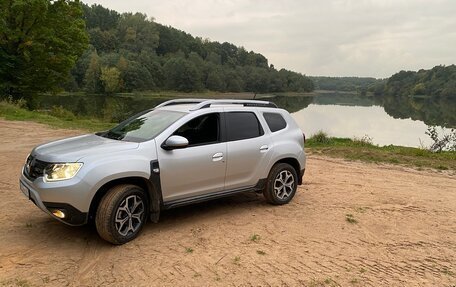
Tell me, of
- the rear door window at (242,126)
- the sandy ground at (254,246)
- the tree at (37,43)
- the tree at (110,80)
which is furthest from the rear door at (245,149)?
the tree at (110,80)

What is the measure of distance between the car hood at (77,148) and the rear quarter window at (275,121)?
7.83 ft

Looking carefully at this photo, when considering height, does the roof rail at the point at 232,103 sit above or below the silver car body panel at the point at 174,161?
above

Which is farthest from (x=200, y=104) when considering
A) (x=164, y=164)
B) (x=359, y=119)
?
(x=359, y=119)

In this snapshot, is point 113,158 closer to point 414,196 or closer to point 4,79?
point 414,196

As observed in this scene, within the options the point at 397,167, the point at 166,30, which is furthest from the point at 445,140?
the point at 166,30

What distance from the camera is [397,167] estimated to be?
10.9m

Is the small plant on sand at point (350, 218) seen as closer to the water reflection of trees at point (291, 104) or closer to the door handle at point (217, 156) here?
the door handle at point (217, 156)

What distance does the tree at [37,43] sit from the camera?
79.0ft

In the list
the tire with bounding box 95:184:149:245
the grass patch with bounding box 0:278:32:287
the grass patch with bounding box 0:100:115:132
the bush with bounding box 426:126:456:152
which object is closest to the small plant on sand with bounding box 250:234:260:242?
the tire with bounding box 95:184:149:245

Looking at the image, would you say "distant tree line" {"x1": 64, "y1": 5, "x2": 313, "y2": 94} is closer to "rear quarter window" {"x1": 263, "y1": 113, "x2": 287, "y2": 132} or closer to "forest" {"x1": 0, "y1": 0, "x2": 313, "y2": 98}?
"forest" {"x1": 0, "y1": 0, "x2": 313, "y2": 98}

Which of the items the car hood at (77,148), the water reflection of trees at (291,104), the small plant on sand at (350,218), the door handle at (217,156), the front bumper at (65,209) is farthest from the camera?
the water reflection of trees at (291,104)

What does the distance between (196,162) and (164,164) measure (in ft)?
1.60

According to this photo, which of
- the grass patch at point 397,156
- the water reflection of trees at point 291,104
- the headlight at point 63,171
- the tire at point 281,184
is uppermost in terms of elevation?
the headlight at point 63,171

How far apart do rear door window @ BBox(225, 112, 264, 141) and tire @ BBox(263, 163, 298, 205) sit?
692 mm
